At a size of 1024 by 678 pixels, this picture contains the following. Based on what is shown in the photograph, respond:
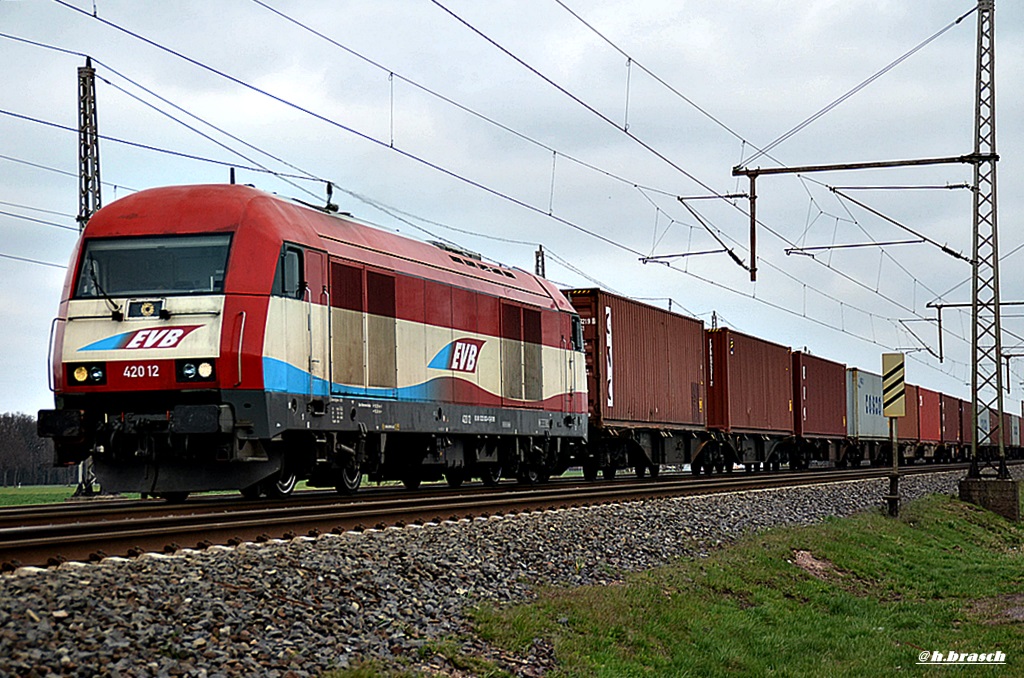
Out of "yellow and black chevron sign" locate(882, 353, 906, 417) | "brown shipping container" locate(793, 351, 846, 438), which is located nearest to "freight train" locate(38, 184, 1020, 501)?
"yellow and black chevron sign" locate(882, 353, 906, 417)

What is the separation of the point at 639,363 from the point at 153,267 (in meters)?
15.6

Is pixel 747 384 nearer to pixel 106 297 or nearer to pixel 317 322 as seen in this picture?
pixel 317 322

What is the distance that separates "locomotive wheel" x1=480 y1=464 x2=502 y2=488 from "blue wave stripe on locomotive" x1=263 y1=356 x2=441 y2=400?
155 inches

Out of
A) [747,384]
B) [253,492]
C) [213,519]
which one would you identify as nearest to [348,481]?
[253,492]

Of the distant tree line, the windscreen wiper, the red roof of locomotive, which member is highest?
the red roof of locomotive

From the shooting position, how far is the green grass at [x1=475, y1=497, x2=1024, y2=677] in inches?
398

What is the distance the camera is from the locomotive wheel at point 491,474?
22.3 m

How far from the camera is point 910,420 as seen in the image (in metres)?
53.2

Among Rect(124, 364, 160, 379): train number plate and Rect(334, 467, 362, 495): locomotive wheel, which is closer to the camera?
Rect(124, 364, 160, 379): train number plate

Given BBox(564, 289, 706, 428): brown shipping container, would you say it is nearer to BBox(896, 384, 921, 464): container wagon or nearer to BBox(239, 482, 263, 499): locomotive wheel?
BBox(239, 482, 263, 499): locomotive wheel

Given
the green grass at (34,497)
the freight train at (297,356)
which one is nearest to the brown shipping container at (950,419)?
the freight train at (297,356)

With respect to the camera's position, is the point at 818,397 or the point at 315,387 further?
the point at 818,397

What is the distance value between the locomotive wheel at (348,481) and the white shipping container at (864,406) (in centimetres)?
3230

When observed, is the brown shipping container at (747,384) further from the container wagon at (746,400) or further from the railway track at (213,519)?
the railway track at (213,519)
